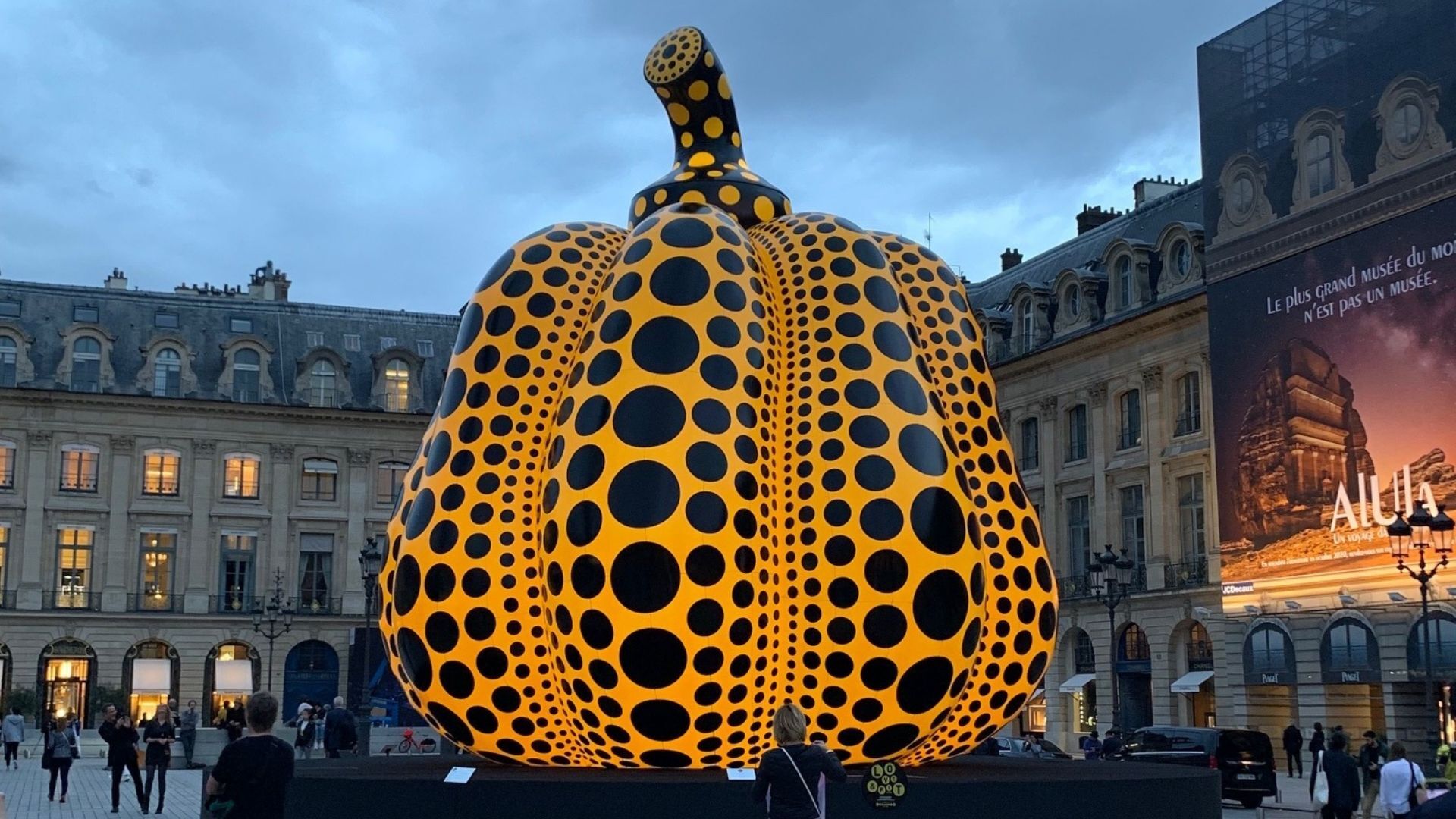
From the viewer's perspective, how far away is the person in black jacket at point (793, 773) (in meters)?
8.14

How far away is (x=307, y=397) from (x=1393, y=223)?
4207 cm

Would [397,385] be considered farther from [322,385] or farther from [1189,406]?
[1189,406]

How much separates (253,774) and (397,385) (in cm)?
5895

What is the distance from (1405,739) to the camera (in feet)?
121

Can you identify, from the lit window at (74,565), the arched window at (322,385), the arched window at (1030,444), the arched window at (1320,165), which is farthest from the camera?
the arched window at (322,385)

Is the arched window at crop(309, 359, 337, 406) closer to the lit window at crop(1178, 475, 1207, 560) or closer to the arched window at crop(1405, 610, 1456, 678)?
the lit window at crop(1178, 475, 1207, 560)

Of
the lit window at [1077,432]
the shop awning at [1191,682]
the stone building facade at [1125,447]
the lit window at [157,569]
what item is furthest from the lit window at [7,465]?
the shop awning at [1191,682]

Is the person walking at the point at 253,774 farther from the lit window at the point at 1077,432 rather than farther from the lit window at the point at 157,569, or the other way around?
the lit window at the point at 157,569

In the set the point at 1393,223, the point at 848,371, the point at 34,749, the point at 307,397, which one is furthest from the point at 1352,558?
the point at 307,397

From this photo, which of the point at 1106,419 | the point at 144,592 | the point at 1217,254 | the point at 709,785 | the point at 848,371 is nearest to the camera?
the point at 709,785

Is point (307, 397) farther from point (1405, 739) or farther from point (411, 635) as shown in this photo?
point (411, 635)

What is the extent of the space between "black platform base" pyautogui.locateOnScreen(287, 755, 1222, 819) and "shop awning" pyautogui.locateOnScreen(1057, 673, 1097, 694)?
3948 centimetres

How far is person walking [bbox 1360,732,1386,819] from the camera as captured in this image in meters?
20.0

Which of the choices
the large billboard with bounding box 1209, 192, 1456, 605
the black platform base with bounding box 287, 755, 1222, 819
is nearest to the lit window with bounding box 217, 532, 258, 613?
the large billboard with bounding box 1209, 192, 1456, 605
